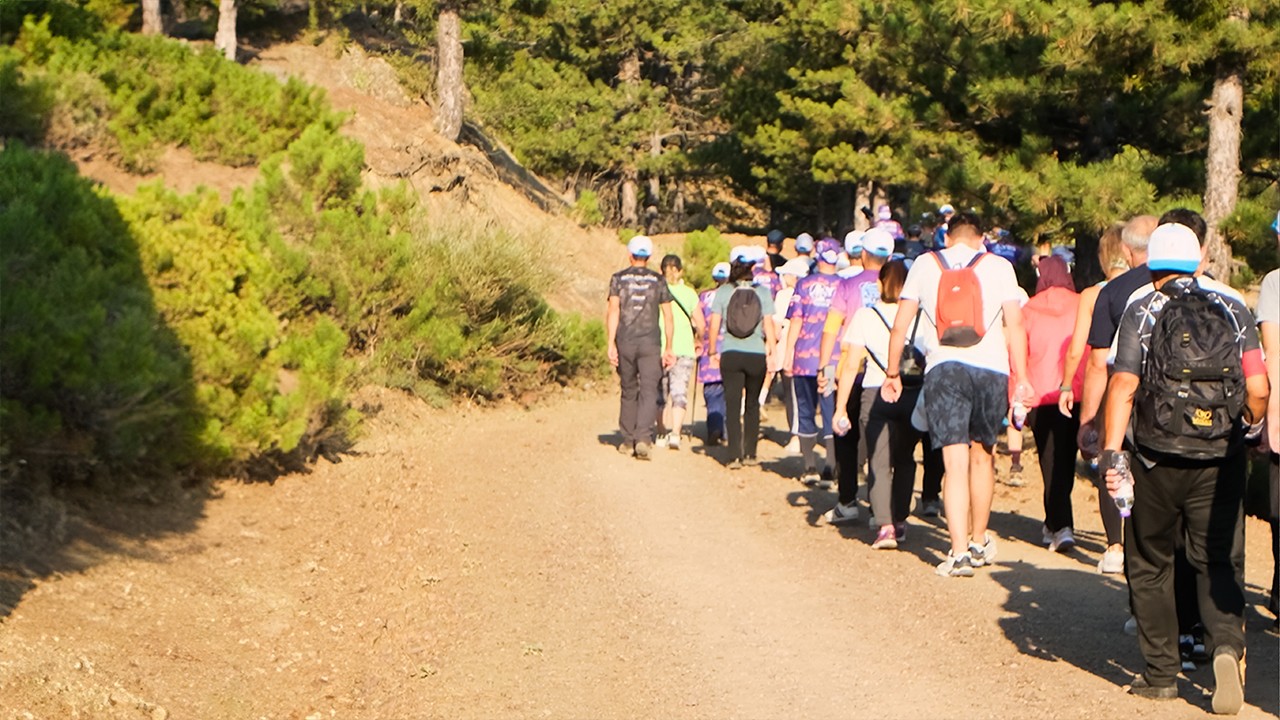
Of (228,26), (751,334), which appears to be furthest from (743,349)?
(228,26)

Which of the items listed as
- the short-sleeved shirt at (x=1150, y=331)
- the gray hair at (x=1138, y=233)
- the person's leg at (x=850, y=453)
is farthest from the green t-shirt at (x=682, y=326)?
the short-sleeved shirt at (x=1150, y=331)

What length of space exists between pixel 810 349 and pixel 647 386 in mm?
1803

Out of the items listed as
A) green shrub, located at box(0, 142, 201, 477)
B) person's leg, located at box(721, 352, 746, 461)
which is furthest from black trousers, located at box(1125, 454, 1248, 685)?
person's leg, located at box(721, 352, 746, 461)

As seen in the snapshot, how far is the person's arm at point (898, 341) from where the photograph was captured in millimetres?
8906

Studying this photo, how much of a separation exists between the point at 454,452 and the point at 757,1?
25.0 meters

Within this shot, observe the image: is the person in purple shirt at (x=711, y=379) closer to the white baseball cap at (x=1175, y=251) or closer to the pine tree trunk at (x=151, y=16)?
the white baseball cap at (x=1175, y=251)

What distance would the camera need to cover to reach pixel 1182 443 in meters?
6.10

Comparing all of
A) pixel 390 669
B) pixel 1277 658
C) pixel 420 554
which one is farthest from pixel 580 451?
pixel 1277 658

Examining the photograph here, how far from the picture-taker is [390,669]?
7.55 meters

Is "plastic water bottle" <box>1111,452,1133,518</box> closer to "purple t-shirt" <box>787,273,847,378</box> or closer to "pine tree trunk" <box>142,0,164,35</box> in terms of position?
"purple t-shirt" <box>787,273,847,378</box>

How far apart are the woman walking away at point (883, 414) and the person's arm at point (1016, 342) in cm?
85

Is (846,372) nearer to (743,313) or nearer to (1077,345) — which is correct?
(1077,345)

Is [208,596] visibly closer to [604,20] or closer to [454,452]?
[454,452]

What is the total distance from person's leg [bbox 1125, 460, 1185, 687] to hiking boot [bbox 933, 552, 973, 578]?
2.53 meters
